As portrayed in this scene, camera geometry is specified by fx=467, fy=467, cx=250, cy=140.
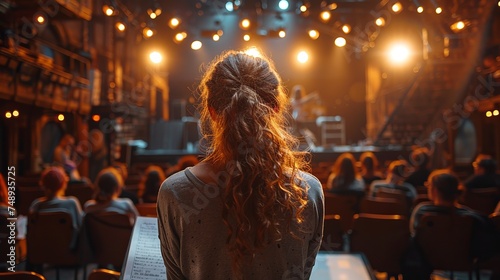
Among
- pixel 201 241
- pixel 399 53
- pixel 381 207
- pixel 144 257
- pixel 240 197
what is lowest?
pixel 381 207

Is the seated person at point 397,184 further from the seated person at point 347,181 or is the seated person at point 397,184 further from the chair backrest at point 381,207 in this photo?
the chair backrest at point 381,207

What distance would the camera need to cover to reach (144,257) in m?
1.46

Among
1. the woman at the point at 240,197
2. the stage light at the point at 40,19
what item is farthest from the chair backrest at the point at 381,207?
the stage light at the point at 40,19

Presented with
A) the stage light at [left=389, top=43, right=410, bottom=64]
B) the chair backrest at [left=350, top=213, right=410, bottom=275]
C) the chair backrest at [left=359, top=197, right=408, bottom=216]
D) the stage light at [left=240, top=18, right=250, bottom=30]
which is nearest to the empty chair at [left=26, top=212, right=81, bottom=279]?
the chair backrest at [left=350, top=213, right=410, bottom=275]

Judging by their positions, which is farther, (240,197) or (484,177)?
(484,177)

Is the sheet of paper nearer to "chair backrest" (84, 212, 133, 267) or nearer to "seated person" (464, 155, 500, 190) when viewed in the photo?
"chair backrest" (84, 212, 133, 267)

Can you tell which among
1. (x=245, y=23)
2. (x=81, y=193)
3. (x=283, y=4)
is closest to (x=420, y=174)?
(x=81, y=193)

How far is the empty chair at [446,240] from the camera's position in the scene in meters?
3.31

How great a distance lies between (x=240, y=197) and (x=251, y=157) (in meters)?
0.10

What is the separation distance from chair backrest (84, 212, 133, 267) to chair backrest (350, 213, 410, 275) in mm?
1750

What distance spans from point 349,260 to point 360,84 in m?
17.7

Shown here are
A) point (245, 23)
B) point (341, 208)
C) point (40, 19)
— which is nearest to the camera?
point (341, 208)

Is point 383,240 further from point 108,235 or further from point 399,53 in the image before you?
point 399,53

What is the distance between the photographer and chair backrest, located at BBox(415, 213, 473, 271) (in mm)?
3309
